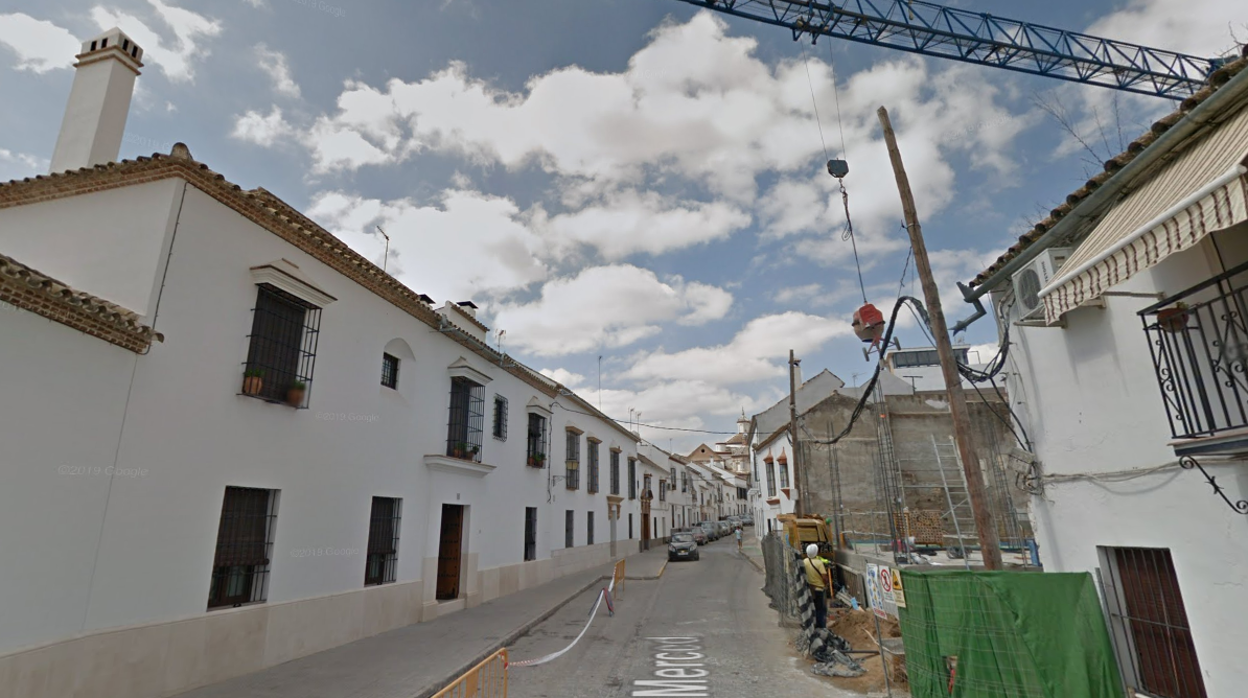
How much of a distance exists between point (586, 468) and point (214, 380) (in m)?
17.8

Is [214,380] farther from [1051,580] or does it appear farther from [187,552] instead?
[1051,580]

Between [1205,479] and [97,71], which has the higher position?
[97,71]

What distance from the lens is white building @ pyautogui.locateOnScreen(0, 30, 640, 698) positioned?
219 inches

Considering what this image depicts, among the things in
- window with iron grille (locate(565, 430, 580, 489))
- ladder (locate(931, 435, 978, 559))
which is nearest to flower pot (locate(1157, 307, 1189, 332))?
ladder (locate(931, 435, 978, 559))

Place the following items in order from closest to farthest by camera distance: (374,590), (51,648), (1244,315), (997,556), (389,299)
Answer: (1244,315)
(51,648)
(997,556)
(374,590)
(389,299)

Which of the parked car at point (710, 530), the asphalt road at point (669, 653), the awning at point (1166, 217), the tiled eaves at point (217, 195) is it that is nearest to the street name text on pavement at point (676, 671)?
the asphalt road at point (669, 653)

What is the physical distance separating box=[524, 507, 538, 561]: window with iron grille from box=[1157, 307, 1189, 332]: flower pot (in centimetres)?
1587

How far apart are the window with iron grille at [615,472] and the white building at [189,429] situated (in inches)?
635

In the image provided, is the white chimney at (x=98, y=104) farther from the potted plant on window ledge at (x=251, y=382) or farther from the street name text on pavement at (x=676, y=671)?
the street name text on pavement at (x=676, y=671)

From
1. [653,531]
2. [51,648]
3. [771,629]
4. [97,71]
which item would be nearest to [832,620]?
[771,629]

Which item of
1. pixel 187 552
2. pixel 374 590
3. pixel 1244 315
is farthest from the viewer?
→ pixel 374 590

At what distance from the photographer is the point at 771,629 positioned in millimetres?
11555

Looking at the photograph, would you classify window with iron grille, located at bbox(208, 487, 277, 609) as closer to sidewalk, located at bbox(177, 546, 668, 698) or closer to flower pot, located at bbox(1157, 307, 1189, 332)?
sidewalk, located at bbox(177, 546, 668, 698)

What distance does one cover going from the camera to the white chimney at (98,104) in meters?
8.48
